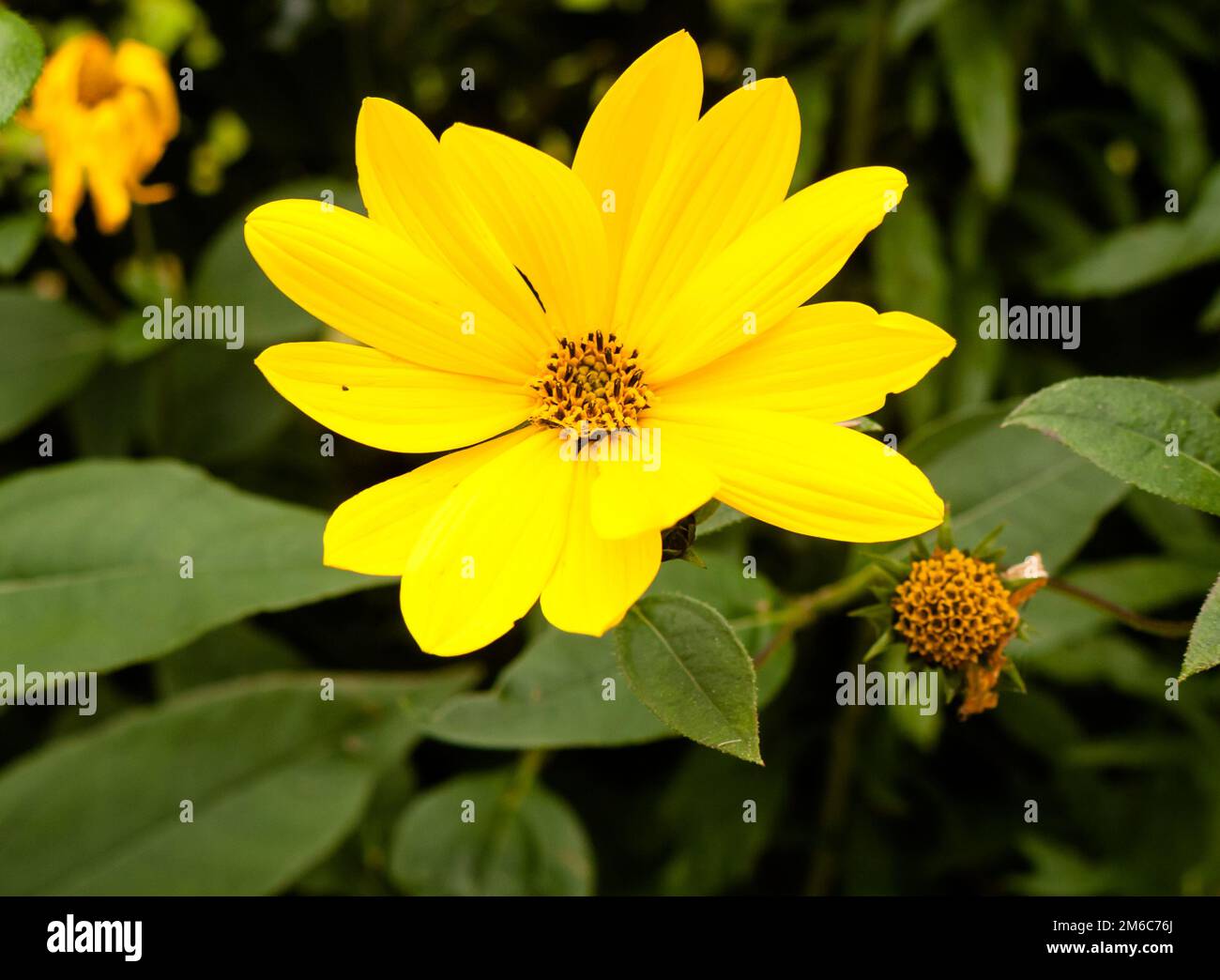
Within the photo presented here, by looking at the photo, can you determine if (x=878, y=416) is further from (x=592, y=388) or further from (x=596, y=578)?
(x=596, y=578)

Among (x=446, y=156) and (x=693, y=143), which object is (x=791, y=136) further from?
(x=446, y=156)

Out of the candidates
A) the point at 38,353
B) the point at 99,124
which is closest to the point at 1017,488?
the point at 99,124

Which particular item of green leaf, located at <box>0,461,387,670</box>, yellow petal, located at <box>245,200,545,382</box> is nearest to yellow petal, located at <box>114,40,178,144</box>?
green leaf, located at <box>0,461,387,670</box>

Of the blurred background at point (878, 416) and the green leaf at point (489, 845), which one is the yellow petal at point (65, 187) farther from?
the green leaf at point (489, 845)

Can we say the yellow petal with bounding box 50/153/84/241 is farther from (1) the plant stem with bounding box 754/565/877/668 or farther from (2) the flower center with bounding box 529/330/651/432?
(1) the plant stem with bounding box 754/565/877/668

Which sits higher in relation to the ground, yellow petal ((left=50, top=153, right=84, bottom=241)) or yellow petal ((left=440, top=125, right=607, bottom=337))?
yellow petal ((left=50, top=153, right=84, bottom=241))

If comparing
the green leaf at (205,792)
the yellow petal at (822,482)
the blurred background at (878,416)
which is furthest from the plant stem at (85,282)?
the yellow petal at (822,482)

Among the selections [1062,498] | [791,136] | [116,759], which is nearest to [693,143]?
[791,136]
